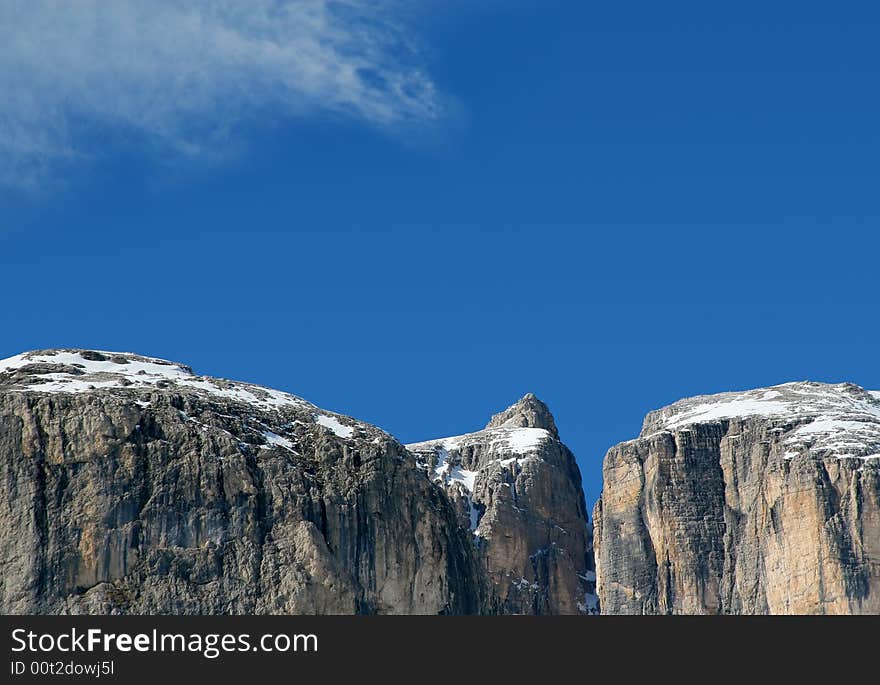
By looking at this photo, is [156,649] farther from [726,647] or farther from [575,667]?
[726,647]

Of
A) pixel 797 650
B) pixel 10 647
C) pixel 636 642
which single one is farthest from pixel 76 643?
pixel 797 650

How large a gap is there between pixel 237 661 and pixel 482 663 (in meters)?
13.6

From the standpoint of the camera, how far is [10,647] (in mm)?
130625

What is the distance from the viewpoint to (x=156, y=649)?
426ft

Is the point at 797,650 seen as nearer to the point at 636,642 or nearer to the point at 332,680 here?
the point at 636,642

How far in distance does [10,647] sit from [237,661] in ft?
44.3

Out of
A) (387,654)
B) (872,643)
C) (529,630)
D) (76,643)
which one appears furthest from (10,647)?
(872,643)

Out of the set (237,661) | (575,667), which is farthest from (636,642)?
(237,661)

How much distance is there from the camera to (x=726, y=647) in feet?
426

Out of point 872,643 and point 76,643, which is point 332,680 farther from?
point 872,643

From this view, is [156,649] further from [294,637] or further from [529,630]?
[529,630]

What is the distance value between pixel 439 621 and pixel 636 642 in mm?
12168

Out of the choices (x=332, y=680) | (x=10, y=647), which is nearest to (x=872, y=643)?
(x=332, y=680)

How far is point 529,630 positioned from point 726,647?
1123 cm
